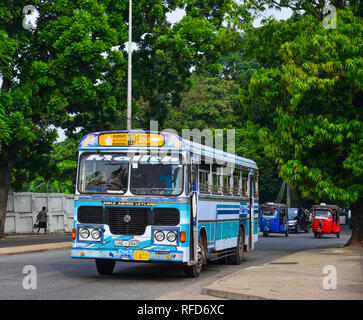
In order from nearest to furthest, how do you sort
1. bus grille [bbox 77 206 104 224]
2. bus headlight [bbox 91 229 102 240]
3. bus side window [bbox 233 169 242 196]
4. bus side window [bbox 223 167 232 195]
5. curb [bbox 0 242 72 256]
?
bus headlight [bbox 91 229 102 240] < bus grille [bbox 77 206 104 224] < bus side window [bbox 223 167 232 195] < bus side window [bbox 233 169 242 196] < curb [bbox 0 242 72 256]

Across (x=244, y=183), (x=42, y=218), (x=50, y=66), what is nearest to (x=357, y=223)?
(x=244, y=183)

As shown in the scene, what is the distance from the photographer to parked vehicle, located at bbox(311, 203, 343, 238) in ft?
145

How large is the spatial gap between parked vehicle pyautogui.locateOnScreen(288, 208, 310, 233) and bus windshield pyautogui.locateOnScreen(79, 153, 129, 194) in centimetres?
3812

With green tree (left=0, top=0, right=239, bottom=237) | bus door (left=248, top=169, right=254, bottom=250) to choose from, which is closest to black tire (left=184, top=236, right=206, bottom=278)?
bus door (left=248, top=169, right=254, bottom=250)

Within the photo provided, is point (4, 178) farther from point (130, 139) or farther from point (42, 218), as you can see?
point (130, 139)

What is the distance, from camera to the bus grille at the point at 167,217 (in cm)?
1517

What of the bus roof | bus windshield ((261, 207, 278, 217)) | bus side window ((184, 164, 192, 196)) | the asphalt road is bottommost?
the asphalt road

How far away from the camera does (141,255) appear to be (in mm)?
15125

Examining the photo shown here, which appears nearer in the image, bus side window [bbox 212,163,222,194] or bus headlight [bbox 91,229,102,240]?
bus headlight [bbox 91,229,102,240]

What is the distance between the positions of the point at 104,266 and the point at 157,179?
9.47ft

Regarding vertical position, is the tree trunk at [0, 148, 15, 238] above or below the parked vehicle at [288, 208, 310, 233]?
above

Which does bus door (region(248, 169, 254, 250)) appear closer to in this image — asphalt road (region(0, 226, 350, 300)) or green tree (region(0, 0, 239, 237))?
asphalt road (region(0, 226, 350, 300))

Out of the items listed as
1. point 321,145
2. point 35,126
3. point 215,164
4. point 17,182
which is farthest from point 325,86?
point 17,182

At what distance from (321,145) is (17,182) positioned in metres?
20.5
